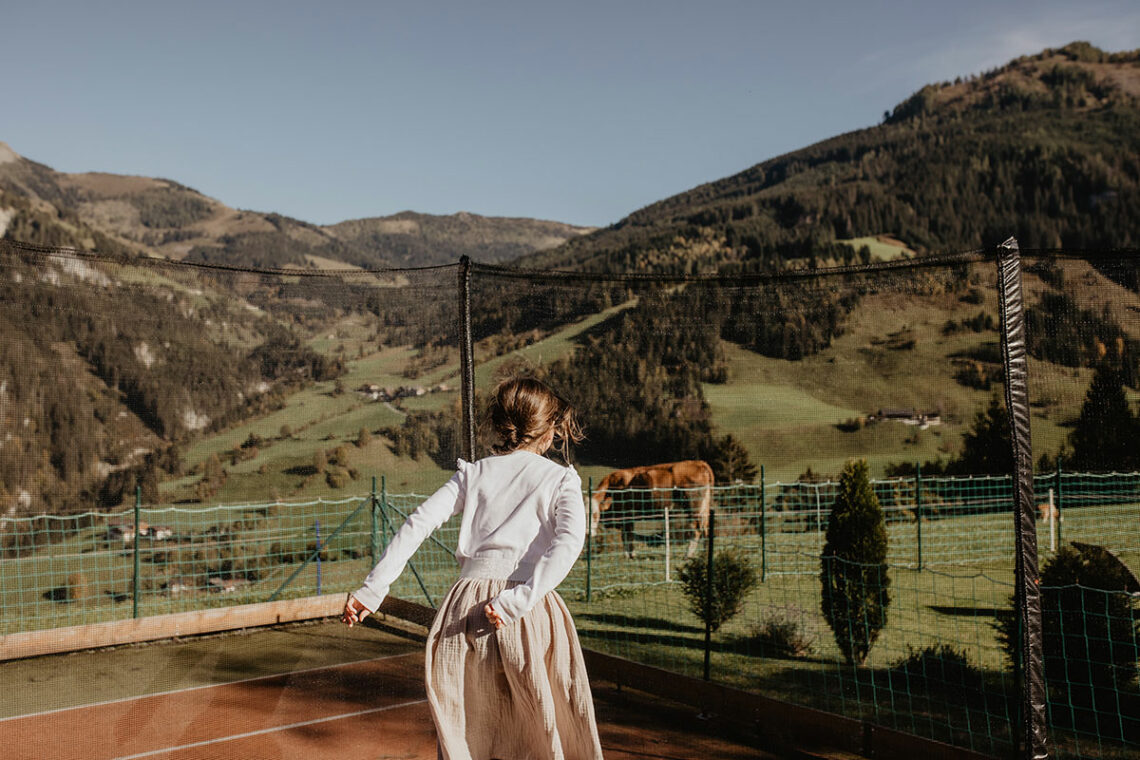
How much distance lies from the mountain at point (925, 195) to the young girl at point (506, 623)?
3768cm

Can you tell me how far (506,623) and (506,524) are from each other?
0.25 m

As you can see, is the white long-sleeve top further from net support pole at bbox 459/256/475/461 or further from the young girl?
net support pole at bbox 459/256/475/461

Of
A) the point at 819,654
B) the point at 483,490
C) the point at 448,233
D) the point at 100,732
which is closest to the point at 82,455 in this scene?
the point at 100,732

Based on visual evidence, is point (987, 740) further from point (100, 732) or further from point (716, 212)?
point (716, 212)

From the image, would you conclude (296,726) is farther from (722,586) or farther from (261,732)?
(722,586)

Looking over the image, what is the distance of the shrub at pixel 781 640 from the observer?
5953 mm

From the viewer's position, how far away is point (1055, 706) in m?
4.47

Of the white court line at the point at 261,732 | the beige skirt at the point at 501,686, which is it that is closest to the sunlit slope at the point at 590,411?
the white court line at the point at 261,732

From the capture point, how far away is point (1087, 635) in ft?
13.5

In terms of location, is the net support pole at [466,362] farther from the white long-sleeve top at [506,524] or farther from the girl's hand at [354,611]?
the girl's hand at [354,611]

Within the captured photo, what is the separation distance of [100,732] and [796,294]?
13.7 ft

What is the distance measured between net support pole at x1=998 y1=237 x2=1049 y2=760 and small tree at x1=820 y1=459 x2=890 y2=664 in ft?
8.48

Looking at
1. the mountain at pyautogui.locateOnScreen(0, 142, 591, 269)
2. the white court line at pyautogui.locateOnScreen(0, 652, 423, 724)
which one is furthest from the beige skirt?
the mountain at pyautogui.locateOnScreen(0, 142, 591, 269)

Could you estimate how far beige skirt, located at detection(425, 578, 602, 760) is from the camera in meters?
2.24
